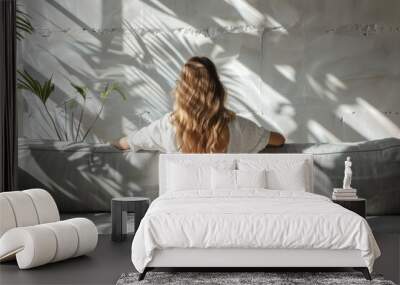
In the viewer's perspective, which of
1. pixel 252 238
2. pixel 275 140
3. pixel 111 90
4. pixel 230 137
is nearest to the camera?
pixel 252 238

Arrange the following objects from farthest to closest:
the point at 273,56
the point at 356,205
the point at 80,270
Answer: the point at 273,56 → the point at 356,205 → the point at 80,270

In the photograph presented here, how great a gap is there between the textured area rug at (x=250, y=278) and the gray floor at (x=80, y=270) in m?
0.18

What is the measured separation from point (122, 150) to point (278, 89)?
9.87ft

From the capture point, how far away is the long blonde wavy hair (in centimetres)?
588

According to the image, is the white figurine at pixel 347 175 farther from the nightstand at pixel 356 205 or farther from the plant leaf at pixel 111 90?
the plant leaf at pixel 111 90

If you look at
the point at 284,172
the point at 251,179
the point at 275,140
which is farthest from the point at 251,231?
the point at 275,140

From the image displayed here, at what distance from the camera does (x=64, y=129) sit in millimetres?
8633

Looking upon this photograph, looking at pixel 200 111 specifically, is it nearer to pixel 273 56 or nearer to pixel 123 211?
pixel 123 211

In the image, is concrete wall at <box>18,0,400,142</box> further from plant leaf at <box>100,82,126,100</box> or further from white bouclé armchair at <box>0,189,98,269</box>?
white bouclé armchair at <box>0,189,98,269</box>

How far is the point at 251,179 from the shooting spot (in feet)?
18.3

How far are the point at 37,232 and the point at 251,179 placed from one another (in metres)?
1.80

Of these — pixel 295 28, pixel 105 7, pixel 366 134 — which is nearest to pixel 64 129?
pixel 105 7

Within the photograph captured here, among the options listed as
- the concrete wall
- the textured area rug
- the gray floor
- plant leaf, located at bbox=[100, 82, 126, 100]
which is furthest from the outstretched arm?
plant leaf, located at bbox=[100, 82, 126, 100]

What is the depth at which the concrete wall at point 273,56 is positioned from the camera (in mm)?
8492
